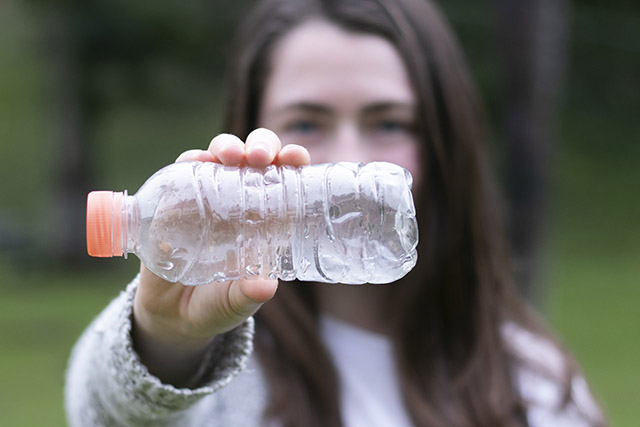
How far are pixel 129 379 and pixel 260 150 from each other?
20.8 inches

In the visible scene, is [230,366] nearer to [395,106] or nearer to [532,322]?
[395,106]

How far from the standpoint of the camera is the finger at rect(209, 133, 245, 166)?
134 cm

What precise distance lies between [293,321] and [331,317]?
0.54ft

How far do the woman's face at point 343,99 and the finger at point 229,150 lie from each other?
72cm

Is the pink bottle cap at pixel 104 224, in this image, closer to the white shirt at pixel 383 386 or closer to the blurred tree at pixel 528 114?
the white shirt at pixel 383 386

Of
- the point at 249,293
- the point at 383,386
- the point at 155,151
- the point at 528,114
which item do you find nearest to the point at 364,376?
the point at 383,386

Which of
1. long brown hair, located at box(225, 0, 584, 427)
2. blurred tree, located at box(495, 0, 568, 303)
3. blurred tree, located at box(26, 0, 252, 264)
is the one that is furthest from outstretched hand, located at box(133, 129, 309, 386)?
blurred tree, located at box(26, 0, 252, 264)

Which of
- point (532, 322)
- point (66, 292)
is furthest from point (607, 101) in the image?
point (532, 322)

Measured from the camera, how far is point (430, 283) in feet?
7.84

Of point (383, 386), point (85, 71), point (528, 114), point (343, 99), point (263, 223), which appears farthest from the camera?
point (85, 71)

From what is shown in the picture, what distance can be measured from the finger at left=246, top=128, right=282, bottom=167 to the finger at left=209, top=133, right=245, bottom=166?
14mm

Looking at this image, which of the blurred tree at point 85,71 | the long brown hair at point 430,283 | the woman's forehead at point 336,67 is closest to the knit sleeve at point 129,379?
the long brown hair at point 430,283

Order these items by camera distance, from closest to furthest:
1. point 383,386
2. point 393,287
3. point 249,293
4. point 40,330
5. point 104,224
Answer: point 249,293 < point 104,224 < point 383,386 < point 393,287 < point 40,330

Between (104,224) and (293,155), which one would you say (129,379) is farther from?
(293,155)
